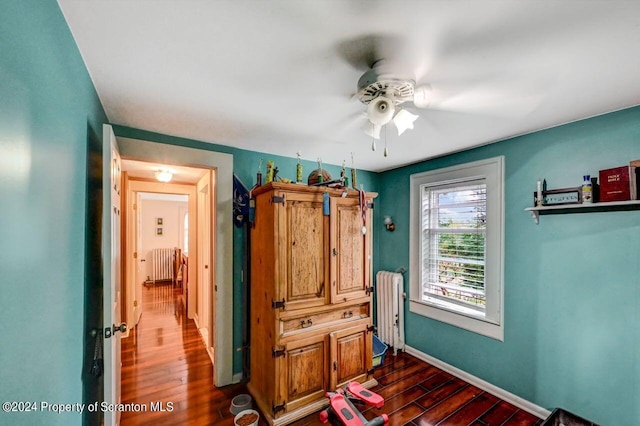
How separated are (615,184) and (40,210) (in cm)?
304

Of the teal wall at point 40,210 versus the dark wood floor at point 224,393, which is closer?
the teal wall at point 40,210

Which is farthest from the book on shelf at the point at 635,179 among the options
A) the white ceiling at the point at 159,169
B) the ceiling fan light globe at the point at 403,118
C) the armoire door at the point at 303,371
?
the white ceiling at the point at 159,169

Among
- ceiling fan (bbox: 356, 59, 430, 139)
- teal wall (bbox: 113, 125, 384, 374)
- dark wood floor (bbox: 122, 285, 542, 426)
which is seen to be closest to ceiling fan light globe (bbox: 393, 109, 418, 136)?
ceiling fan (bbox: 356, 59, 430, 139)

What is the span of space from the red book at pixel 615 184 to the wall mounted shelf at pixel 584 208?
47 millimetres

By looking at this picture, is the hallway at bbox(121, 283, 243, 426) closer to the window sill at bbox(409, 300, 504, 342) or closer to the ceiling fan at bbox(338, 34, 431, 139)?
the window sill at bbox(409, 300, 504, 342)

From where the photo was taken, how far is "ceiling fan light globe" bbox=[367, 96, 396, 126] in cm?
138

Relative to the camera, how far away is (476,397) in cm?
242

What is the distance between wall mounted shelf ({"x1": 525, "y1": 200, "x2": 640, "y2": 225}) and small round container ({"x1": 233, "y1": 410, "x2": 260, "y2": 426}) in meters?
2.69

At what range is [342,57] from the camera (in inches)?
49.6

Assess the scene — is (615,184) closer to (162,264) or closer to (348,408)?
(348,408)

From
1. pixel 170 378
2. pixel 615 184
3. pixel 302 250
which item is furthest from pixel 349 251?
pixel 170 378

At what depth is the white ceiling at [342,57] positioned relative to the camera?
990 millimetres


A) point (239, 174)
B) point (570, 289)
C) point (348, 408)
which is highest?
point (239, 174)

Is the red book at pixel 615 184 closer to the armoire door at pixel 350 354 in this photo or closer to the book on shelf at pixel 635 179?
the book on shelf at pixel 635 179
